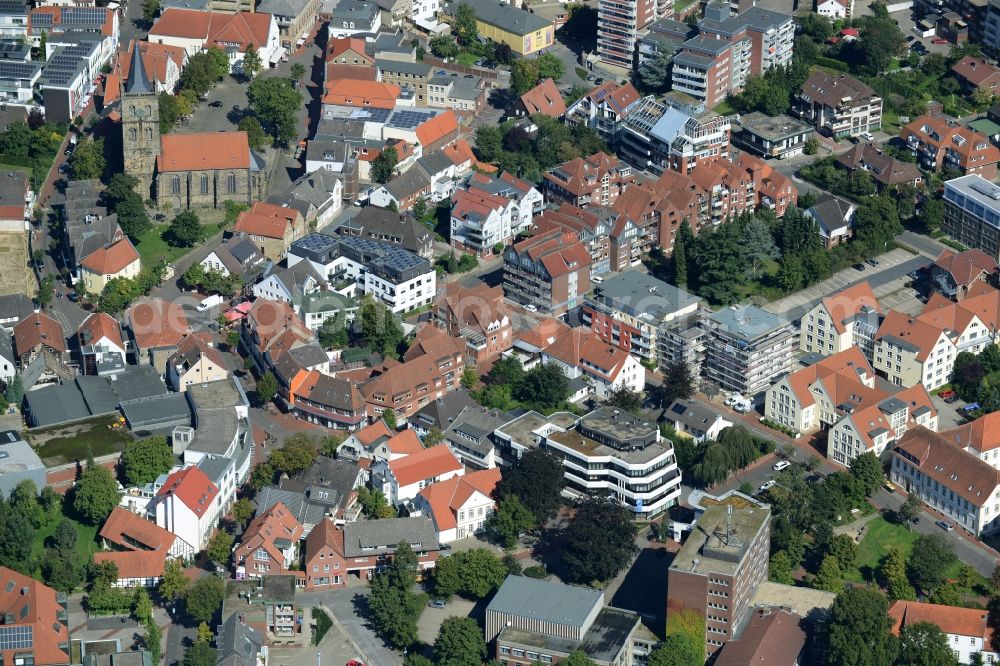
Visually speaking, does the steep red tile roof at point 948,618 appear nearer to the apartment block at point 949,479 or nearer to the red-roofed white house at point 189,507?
the apartment block at point 949,479

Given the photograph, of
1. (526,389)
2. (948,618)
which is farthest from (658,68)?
(948,618)

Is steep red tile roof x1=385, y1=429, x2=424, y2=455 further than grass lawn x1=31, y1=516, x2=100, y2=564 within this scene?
Yes

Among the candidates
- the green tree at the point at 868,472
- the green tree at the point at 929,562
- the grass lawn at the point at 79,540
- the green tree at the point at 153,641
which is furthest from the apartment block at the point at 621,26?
the green tree at the point at 153,641

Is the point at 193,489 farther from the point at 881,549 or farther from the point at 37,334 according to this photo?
the point at 881,549

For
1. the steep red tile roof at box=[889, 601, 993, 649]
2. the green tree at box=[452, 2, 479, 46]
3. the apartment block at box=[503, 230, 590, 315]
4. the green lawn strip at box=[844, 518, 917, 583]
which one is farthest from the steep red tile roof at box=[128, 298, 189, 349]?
the steep red tile roof at box=[889, 601, 993, 649]

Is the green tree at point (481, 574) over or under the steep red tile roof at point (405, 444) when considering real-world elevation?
under

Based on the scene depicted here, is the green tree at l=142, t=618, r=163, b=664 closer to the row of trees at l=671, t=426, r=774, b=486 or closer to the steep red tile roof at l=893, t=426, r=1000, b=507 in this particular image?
the row of trees at l=671, t=426, r=774, b=486
